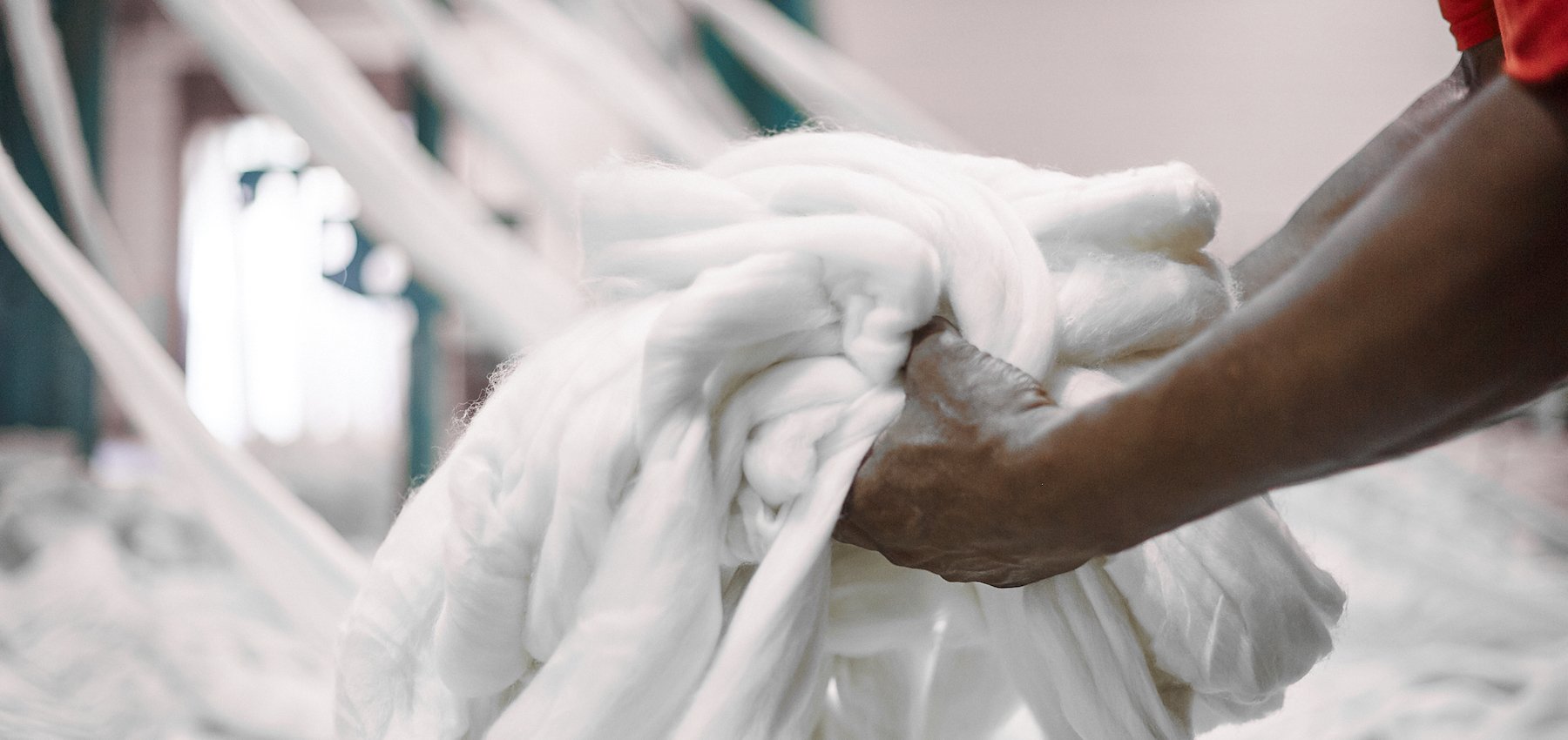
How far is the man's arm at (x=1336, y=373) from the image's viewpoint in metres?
0.21

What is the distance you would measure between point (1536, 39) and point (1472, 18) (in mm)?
193

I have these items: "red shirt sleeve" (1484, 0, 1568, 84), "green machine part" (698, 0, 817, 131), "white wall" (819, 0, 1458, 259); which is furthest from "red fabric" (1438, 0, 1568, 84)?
"white wall" (819, 0, 1458, 259)

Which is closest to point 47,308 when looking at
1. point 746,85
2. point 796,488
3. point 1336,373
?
point 746,85

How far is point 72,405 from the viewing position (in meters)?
1.36

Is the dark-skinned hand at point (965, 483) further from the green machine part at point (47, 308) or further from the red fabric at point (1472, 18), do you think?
the green machine part at point (47, 308)

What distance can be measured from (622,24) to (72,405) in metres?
0.91

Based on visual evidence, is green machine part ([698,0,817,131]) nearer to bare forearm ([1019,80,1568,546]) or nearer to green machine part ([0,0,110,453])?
green machine part ([0,0,110,453])

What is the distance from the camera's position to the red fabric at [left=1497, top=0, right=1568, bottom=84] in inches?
8.2

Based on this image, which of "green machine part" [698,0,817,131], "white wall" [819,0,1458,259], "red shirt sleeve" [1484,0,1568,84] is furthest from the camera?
"white wall" [819,0,1458,259]

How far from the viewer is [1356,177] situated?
39cm

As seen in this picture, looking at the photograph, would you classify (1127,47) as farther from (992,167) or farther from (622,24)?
(992,167)

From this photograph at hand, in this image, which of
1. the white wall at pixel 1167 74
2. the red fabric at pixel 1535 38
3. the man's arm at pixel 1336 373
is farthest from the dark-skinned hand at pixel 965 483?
the white wall at pixel 1167 74

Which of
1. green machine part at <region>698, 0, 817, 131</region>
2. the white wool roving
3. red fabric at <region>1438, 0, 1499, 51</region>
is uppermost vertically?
red fabric at <region>1438, 0, 1499, 51</region>

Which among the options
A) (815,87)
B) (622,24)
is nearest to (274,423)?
(622,24)
